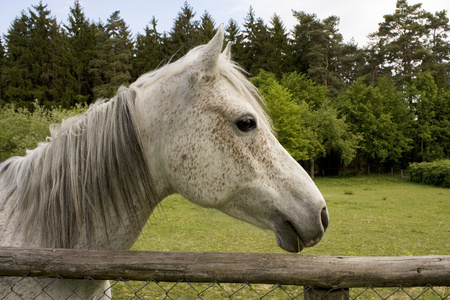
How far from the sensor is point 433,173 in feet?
87.7

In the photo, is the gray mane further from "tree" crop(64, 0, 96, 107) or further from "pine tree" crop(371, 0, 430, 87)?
"pine tree" crop(371, 0, 430, 87)

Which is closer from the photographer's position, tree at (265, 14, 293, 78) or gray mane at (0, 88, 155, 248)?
gray mane at (0, 88, 155, 248)

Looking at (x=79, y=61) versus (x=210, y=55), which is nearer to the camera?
(x=210, y=55)

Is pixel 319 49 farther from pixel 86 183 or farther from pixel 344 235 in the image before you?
pixel 86 183

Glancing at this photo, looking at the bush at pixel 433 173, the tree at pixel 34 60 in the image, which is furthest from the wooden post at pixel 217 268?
the tree at pixel 34 60

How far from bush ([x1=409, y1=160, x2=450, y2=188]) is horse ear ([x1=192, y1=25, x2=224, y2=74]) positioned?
99.1 ft

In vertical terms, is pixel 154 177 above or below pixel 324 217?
above

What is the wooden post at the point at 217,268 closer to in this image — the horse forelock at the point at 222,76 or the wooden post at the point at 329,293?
the wooden post at the point at 329,293

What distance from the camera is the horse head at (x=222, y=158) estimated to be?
5.23ft

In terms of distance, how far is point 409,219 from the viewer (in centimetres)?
1211

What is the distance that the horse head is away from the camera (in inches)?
62.7

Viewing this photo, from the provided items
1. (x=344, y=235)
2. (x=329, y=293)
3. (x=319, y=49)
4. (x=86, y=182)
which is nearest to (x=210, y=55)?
(x=86, y=182)

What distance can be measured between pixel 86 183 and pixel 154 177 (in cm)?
36

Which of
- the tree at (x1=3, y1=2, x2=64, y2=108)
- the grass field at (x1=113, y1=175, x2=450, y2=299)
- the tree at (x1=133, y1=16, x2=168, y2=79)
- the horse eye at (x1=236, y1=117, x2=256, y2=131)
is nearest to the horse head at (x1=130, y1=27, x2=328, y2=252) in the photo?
the horse eye at (x1=236, y1=117, x2=256, y2=131)
